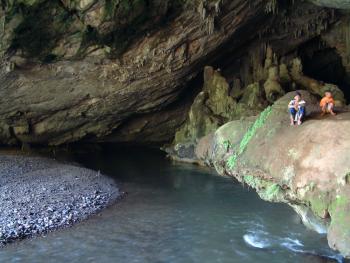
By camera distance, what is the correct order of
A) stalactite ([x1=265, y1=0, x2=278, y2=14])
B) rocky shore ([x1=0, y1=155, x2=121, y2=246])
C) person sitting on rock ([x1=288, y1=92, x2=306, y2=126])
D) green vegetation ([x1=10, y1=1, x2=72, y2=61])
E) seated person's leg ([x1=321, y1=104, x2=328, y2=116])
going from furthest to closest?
stalactite ([x1=265, y1=0, x2=278, y2=14])
green vegetation ([x1=10, y1=1, x2=72, y2=61])
rocky shore ([x1=0, y1=155, x2=121, y2=246])
seated person's leg ([x1=321, y1=104, x2=328, y2=116])
person sitting on rock ([x1=288, y1=92, x2=306, y2=126])

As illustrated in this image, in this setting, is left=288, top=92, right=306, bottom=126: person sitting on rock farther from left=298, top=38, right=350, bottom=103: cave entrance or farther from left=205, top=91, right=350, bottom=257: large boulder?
left=298, top=38, right=350, bottom=103: cave entrance

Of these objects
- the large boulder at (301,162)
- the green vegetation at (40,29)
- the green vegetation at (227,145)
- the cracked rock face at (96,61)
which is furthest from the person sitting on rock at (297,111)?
the green vegetation at (40,29)

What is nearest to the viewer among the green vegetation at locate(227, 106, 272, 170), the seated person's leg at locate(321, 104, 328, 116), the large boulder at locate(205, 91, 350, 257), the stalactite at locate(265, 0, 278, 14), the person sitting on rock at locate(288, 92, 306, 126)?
the large boulder at locate(205, 91, 350, 257)

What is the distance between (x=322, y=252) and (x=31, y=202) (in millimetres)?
12012

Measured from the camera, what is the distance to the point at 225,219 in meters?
17.1

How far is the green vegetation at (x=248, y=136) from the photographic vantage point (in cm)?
1560

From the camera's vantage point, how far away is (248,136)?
15.8 m

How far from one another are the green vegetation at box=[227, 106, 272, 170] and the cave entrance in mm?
18185

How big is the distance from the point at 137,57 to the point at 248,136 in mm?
12780

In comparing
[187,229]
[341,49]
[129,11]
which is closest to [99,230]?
[187,229]

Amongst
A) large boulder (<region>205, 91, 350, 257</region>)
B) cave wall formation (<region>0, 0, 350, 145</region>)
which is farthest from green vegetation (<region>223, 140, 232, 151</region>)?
cave wall formation (<region>0, 0, 350, 145</region>)

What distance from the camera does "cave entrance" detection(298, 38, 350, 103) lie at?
1271 inches

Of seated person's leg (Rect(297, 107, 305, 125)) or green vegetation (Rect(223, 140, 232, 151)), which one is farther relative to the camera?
green vegetation (Rect(223, 140, 232, 151))

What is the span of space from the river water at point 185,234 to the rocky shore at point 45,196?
2.35 feet
